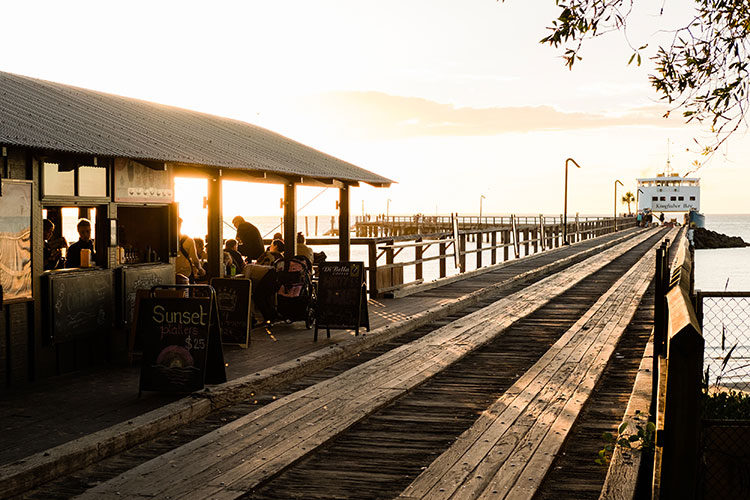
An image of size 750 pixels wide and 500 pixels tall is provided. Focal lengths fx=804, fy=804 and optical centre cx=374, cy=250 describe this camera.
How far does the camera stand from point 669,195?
113 m

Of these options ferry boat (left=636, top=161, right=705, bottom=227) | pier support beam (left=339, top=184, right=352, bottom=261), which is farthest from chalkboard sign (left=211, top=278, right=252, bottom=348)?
ferry boat (left=636, top=161, right=705, bottom=227)

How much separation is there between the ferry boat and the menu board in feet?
360

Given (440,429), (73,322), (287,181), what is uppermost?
(287,181)

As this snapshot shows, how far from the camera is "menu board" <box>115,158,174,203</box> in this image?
8.49 m

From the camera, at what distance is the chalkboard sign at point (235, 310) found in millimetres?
9359

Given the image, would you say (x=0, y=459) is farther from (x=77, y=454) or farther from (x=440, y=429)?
(x=440, y=429)

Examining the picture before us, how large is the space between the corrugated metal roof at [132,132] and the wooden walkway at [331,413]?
2.81 metres

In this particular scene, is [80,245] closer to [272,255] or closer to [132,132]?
[132,132]

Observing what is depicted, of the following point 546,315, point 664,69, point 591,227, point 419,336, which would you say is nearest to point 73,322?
point 419,336

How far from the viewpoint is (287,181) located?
12508 millimetres

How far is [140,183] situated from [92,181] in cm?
79

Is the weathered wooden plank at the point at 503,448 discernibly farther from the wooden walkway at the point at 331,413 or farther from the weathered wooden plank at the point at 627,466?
the weathered wooden plank at the point at 627,466

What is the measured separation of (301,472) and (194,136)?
6467mm

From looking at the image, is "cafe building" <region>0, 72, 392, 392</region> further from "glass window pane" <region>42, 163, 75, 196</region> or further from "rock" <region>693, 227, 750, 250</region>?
"rock" <region>693, 227, 750, 250</region>
